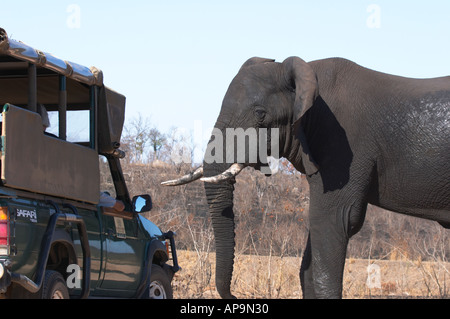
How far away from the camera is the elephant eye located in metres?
8.64

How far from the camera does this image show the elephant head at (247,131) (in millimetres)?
8609

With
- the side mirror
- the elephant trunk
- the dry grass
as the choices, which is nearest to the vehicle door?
the side mirror

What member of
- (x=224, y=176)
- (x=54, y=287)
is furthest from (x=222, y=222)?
(x=54, y=287)

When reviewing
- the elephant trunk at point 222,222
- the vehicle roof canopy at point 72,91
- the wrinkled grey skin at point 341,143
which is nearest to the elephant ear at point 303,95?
the wrinkled grey skin at point 341,143

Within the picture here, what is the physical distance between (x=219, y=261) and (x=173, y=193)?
18.0m

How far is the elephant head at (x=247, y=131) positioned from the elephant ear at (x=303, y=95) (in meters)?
0.01

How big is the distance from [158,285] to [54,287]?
291 centimetres

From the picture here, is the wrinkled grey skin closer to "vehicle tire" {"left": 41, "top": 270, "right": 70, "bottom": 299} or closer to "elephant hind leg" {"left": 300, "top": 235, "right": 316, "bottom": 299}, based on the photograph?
"elephant hind leg" {"left": 300, "top": 235, "right": 316, "bottom": 299}

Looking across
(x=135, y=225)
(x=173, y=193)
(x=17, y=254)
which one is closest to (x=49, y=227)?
(x=17, y=254)

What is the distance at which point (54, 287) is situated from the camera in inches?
308

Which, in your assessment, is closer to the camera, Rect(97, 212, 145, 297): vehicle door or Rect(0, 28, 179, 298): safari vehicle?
Rect(0, 28, 179, 298): safari vehicle

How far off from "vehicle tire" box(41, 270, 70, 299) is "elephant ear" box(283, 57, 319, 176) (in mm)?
2593

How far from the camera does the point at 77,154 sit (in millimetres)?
8617

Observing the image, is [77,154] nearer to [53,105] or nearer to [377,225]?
[53,105]
